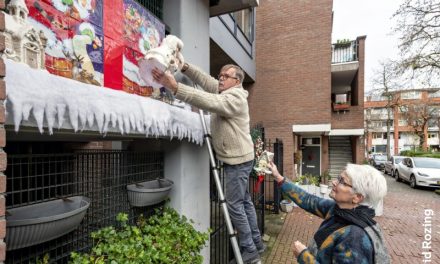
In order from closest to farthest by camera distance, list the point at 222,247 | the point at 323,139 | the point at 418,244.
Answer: the point at 222,247, the point at 418,244, the point at 323,139

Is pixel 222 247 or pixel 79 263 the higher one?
pixel 79 263

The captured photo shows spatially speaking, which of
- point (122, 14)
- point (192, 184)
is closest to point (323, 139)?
point (192, 184)

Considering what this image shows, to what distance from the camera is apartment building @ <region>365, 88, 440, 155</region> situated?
1056 inches

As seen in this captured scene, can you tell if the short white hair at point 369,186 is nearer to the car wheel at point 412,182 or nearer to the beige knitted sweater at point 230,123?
the beige knitted sweater at point 230,123

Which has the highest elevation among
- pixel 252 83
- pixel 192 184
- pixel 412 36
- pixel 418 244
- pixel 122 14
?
pixel 412 36

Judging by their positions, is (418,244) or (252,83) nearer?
(418,244)

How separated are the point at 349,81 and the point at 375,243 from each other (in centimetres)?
1561

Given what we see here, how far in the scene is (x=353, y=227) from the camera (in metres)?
1.76

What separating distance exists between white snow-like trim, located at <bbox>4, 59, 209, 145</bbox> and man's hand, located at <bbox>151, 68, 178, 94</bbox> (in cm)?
18

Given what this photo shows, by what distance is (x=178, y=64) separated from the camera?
7.64ft

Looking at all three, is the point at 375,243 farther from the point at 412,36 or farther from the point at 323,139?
the point at 412,36

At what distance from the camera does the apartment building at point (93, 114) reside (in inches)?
50.9

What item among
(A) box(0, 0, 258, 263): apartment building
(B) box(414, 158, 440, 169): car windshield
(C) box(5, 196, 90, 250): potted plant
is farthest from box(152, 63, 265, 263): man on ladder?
Result: (B) box(414, 158, 440, 169): car windshield

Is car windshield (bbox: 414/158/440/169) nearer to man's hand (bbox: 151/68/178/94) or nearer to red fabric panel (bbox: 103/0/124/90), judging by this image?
man's hand (bbox: 151/68/178/94)
